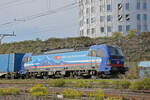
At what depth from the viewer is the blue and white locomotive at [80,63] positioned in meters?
23.2

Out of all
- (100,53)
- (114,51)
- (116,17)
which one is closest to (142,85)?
(100,53)

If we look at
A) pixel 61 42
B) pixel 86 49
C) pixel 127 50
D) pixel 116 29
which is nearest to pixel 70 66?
pixel 86 49

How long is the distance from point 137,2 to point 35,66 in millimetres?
51593

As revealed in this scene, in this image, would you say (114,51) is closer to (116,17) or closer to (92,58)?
(92,58)

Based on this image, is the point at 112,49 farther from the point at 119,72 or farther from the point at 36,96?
the point at 36,96

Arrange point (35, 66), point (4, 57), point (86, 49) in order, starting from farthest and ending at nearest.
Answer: point (4, 57), point (35, 66), point (86, 49)

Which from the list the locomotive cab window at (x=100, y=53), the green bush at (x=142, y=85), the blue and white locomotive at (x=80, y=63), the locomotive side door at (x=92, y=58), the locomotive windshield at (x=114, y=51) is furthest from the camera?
the locomotive side door at (x=92, y=58)

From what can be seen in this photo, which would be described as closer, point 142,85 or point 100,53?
point 142,85

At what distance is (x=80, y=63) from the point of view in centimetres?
2495

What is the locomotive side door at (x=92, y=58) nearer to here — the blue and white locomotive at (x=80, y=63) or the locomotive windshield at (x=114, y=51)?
the blue and white locomotive at (x=80, y=63)

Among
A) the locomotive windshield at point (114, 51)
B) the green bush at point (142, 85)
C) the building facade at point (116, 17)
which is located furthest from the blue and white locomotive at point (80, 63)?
the building facade at point (116, 17)

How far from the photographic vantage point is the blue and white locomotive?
23.2 metres

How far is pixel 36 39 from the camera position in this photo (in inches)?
2098

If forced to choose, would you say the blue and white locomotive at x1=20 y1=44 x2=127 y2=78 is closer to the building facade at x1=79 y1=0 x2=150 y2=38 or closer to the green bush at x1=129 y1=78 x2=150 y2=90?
the green bush at x1=129 y1=78 x2=150 y2=90
